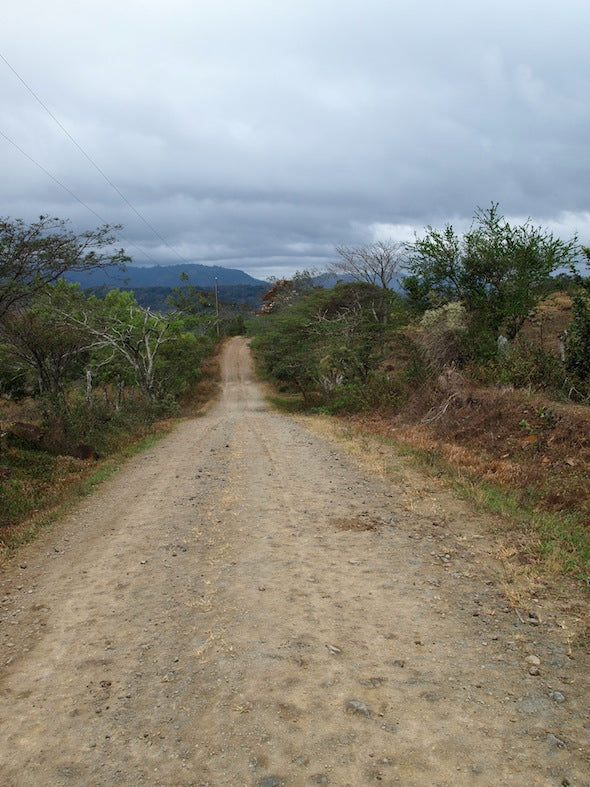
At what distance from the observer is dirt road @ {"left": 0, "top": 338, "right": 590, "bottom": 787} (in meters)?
3.32

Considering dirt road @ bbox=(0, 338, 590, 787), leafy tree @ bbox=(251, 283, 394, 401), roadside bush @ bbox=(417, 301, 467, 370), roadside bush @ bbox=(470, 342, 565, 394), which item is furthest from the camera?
leafy tree @ bbox=(251, 283, 394, 401)

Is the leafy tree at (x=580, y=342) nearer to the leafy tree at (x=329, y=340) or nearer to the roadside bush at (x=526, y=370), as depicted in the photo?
the roadside bush at (x=526, y=370)

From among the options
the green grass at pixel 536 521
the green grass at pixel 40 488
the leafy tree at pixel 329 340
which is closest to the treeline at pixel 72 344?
the green grass at pixel 40 488

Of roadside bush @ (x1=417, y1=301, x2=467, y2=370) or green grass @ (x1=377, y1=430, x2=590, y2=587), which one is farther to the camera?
roadside bush @ (x1=417, y1=301, x2=467, y2=370)

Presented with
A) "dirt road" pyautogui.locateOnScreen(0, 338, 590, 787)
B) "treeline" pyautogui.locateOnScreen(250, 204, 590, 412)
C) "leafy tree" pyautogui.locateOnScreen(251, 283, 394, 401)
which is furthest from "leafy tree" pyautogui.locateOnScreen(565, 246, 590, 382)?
"leafy tree" pyautogui.locateOnScreen(251, 283, 394, 401)

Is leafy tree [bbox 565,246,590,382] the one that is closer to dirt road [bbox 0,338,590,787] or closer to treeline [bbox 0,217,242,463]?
dirt road [bbox 0,338,590,787]

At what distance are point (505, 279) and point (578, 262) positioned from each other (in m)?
2.45

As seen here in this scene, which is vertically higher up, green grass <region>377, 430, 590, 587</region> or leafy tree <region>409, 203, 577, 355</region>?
leafy tree <region>409, 203, 577, 355</region>

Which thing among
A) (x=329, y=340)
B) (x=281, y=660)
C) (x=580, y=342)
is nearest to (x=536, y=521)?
(x=281, y=660)

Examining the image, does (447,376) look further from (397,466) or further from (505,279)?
(397,466)

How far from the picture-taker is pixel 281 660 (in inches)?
172

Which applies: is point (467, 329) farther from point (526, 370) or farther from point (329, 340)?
point (329, 340)

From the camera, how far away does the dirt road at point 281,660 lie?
3.32 meters

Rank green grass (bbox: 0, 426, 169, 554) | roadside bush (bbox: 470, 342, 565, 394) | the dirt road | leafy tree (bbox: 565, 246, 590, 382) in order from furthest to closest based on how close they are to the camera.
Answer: roadside bush (bbox: 470, 342, 565, 394), leafy tree (bbox: 565, 246, 590, 382), green grass (bbox: 0, 426, 169, 554), the dirt road
